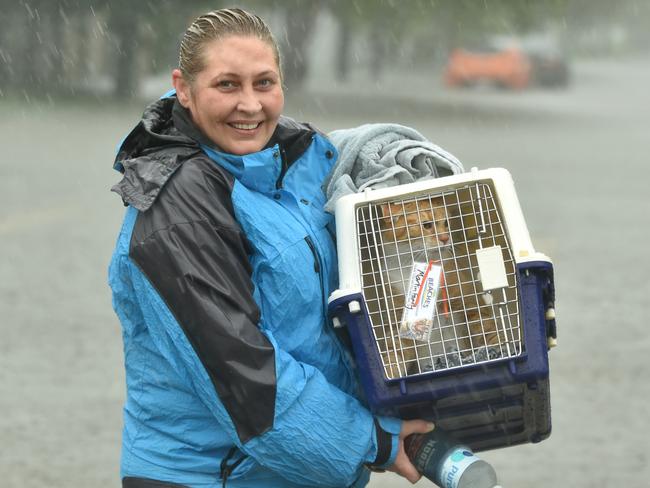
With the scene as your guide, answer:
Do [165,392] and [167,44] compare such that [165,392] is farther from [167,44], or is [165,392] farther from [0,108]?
[167,44]

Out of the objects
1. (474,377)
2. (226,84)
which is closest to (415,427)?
(474,377)

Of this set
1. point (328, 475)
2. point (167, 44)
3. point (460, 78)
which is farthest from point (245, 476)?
point (460, 78)

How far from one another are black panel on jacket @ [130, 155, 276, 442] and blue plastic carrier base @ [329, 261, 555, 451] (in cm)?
24

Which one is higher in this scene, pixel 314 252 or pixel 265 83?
pixel 265 83

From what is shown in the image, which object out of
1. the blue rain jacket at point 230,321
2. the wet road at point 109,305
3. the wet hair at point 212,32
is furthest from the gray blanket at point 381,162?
the wet road at point 109,305

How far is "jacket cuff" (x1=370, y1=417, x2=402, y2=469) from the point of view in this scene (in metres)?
2.75

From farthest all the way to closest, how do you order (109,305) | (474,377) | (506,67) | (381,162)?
(506,67), (109,305), (381,162), (474,377)

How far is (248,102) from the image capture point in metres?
2.74

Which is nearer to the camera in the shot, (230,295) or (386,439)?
(230,295)

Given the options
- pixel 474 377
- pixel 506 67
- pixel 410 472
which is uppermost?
pixel 474 377

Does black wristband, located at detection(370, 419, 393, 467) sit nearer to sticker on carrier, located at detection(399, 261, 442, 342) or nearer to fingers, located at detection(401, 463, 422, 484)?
fingers, located at detection(401, 463, 422, 484)

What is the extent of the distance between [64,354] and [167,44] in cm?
2172

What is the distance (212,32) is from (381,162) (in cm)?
55

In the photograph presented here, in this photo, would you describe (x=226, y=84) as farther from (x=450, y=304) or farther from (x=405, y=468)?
(x=405, y=468)
